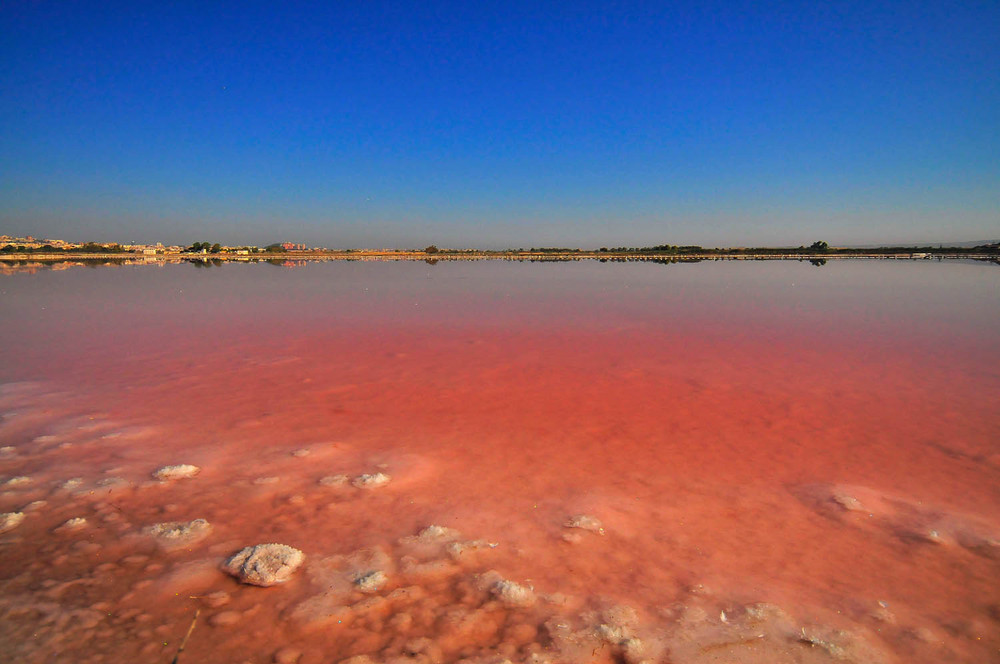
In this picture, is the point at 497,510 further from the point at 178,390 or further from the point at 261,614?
the point at 178,390

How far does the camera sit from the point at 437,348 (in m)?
9.97

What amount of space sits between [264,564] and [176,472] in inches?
74.2

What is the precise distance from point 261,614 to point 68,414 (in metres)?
4.95

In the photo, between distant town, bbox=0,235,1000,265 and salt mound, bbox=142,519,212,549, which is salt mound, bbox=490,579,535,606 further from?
distant town, bbox=0,235,1000,265

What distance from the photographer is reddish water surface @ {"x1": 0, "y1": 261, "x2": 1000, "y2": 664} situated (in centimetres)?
266

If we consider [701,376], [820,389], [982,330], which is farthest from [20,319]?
[982,330]

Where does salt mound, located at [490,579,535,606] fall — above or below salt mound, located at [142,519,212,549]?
below

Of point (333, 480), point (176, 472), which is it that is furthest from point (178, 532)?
point (333, 480)

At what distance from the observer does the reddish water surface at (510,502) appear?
2664 millimetres

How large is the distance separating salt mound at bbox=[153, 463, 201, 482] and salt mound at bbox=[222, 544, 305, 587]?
1548 mm

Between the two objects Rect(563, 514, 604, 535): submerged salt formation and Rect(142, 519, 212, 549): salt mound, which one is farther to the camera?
Rect(563, 514, 604, 535): submerged salt formation

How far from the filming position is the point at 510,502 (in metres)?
4.05

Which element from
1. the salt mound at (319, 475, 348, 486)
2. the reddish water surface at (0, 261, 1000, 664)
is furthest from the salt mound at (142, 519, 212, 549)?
the salt mound at (319, 475, 348, 486)

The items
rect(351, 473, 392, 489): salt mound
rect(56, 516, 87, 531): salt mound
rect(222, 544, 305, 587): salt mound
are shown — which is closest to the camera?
rect(222, 544, 305, 587): salt mound
